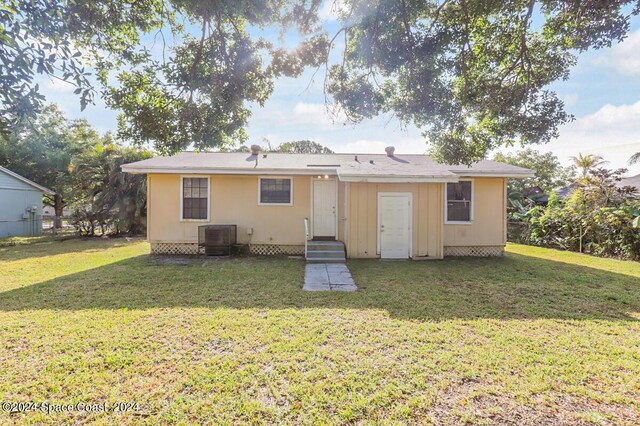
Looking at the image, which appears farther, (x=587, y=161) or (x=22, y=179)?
(x=22, y=179)

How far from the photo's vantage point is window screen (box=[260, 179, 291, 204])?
31.6 feet

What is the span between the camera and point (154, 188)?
30.8ft

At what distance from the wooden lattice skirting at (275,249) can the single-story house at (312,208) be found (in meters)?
0.03

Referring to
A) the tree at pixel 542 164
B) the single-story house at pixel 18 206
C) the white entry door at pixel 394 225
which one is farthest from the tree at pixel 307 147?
the white entry door at pixel 394 225

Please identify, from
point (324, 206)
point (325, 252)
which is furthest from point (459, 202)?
point (325, 252)

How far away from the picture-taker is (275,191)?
9664 mm

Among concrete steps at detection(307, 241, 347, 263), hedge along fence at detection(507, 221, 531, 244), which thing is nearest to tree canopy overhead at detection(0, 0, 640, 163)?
concrete steps at detection(307, 241, 347, 263)

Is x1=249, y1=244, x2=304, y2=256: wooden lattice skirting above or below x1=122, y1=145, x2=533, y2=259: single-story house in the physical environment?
below

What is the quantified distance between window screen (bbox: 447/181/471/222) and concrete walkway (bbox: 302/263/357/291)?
4.53 meters

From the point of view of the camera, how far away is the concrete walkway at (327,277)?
19.7 feet

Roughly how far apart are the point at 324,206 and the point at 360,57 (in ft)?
16.3

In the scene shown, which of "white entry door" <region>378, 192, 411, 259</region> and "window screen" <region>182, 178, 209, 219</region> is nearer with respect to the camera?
"white entry door" <region>378, 192, 411, 259</region>

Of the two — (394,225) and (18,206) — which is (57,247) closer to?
(18,206)

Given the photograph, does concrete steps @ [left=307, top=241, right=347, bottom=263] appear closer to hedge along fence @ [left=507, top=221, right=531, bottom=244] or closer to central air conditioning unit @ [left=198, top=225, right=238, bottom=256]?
central air conditioning unit @ [left=198, top=225, right=238, bottom=256]
